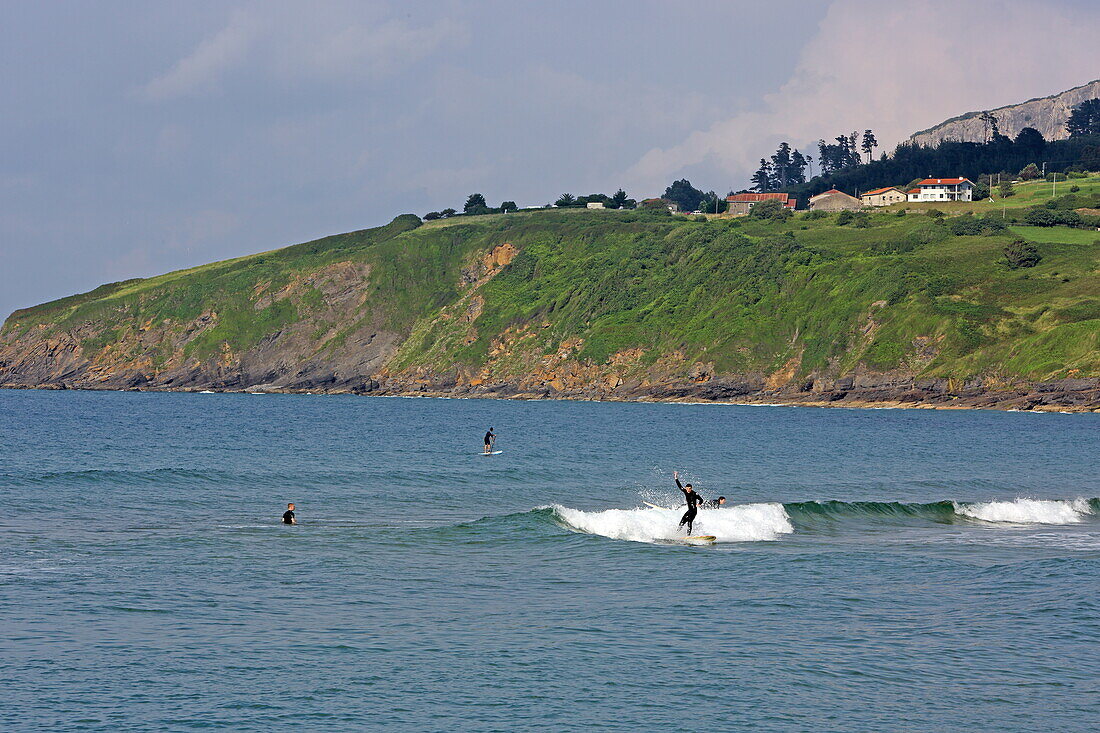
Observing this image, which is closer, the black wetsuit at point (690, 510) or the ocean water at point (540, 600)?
the ocean water at point (540, 600)

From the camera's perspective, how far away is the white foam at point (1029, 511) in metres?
38.7

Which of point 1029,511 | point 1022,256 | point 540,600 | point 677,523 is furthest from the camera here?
point 1022,256

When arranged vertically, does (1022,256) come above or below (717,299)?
above

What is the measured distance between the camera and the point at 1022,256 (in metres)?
139

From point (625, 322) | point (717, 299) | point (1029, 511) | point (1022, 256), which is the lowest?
point (1029, 511)

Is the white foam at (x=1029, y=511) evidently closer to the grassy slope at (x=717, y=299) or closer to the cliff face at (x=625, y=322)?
the cliff face at (x=625, y=322)

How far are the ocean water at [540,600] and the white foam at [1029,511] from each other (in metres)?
0.18

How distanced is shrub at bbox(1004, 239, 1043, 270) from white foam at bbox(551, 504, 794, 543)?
115547mm

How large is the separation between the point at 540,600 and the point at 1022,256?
13194cm

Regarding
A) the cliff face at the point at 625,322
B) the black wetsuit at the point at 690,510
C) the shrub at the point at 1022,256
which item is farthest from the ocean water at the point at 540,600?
the shrub at the point at 1022,256

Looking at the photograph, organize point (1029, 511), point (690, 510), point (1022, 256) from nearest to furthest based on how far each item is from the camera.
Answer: point (690, 510), point (1029, 511), point (1022, 256)

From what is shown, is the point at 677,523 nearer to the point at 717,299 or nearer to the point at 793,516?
the point at 793,516

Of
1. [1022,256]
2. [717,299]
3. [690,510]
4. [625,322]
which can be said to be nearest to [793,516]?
[690,510]

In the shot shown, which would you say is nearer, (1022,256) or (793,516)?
(793,516)
